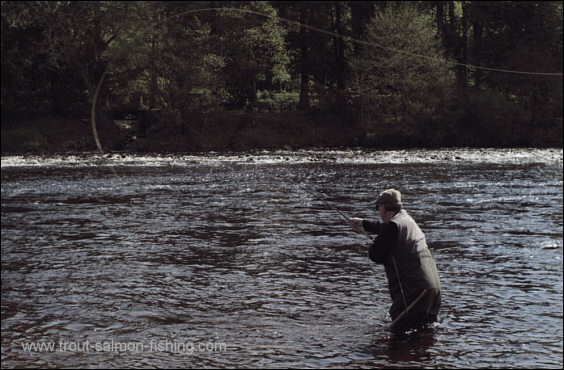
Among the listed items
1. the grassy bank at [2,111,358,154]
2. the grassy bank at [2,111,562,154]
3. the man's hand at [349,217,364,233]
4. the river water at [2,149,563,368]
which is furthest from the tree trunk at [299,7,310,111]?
the man's hand at [349,217,364,233]

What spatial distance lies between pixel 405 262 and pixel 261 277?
398 centimetres

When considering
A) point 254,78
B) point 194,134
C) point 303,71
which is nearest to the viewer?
point 194,134

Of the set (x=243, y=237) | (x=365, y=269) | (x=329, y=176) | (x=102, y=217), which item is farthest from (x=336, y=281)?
(x=329, y=176)

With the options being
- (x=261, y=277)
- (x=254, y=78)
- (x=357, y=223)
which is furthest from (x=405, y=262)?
(x=254, y=78)

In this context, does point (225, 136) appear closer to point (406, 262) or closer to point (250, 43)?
point (250, 43)

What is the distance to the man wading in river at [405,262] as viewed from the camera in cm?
730

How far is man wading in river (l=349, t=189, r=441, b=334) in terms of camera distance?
24.0ft

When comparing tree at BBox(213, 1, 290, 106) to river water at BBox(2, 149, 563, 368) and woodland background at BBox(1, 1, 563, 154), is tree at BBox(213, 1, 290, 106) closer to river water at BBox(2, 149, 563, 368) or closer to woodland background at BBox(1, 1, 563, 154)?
woodland background at BBox(1, 1, 563, 154)

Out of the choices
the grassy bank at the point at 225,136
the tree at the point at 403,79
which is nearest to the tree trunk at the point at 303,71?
the grassy bank at the point at 225,136

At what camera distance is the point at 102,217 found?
1748 cm

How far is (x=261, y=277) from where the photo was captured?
10914 millimetres

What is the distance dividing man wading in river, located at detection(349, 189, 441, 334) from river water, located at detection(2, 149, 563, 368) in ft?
1.52

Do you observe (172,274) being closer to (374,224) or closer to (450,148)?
(374,224)

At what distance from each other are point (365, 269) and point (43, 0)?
42221 mm
